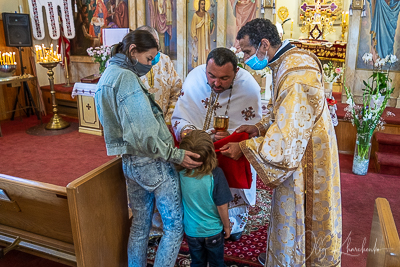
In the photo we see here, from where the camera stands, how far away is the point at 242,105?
9.13ft

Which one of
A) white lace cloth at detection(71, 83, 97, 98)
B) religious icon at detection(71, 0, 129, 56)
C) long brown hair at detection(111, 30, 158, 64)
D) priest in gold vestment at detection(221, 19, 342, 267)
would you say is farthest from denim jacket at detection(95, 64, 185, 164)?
religious icon at detection(71, 0, 129, 56)

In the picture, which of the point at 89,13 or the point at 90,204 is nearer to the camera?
the point at 90,204

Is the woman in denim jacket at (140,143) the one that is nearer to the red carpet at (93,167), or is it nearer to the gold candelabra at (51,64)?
the red carpet at (93,167)

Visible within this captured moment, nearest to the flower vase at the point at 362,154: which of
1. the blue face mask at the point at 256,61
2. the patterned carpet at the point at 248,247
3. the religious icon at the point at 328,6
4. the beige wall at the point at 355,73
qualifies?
the patterned carpet at the point at 248,247

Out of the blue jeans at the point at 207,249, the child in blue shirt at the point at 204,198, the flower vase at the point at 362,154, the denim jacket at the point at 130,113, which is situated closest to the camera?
the denim jacket at the point at 130,113

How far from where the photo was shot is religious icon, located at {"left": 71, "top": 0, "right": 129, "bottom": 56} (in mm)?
8141

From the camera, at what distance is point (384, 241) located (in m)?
1.19

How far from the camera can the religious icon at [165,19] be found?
25.0 ft

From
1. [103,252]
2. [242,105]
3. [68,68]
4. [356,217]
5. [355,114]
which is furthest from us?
[68,68]

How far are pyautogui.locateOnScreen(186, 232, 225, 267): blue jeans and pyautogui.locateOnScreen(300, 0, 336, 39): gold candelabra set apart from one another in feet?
31.6

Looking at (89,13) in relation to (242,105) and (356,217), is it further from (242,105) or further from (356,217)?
(356,217)

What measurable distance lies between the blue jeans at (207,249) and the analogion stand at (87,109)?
15.9 feet

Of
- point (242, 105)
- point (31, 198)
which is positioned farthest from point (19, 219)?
point (242, 105)

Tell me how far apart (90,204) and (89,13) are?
7655 millimetres
